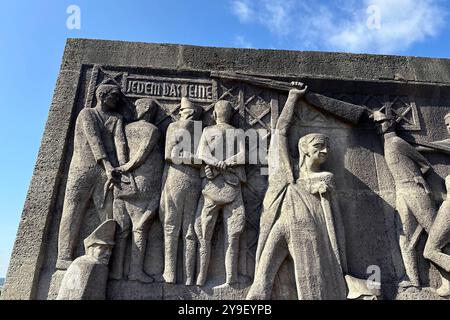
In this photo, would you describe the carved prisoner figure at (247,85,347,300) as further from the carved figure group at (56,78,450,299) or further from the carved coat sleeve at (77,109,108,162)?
the carved coat sleeve at (77,109,108,162)

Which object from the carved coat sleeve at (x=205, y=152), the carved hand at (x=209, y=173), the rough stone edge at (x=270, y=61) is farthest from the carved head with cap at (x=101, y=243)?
the rough stone edge at (x=270, y=61)

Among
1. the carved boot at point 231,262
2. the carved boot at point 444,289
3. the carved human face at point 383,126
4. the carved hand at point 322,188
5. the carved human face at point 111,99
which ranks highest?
the carved human face at point 111,99

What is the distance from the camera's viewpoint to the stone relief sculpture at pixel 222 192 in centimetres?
524

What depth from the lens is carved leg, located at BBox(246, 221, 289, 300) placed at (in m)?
5.02

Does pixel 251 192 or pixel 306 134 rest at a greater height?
pixel 306 134

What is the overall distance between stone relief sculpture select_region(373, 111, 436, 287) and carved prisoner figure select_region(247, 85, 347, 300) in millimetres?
1017

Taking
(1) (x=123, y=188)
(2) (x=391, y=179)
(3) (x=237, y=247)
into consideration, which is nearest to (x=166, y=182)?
(1) (x=123, y=188)

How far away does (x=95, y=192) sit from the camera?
5.48 metres

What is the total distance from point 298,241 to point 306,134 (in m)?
1.87

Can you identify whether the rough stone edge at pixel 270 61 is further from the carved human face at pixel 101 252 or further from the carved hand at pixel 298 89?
the carved human face at pixel 101 252

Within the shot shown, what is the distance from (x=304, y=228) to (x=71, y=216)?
329cm

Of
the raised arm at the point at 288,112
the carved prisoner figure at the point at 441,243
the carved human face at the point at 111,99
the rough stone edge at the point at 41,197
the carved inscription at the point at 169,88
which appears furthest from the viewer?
the carved inscription at the point at 169,88
